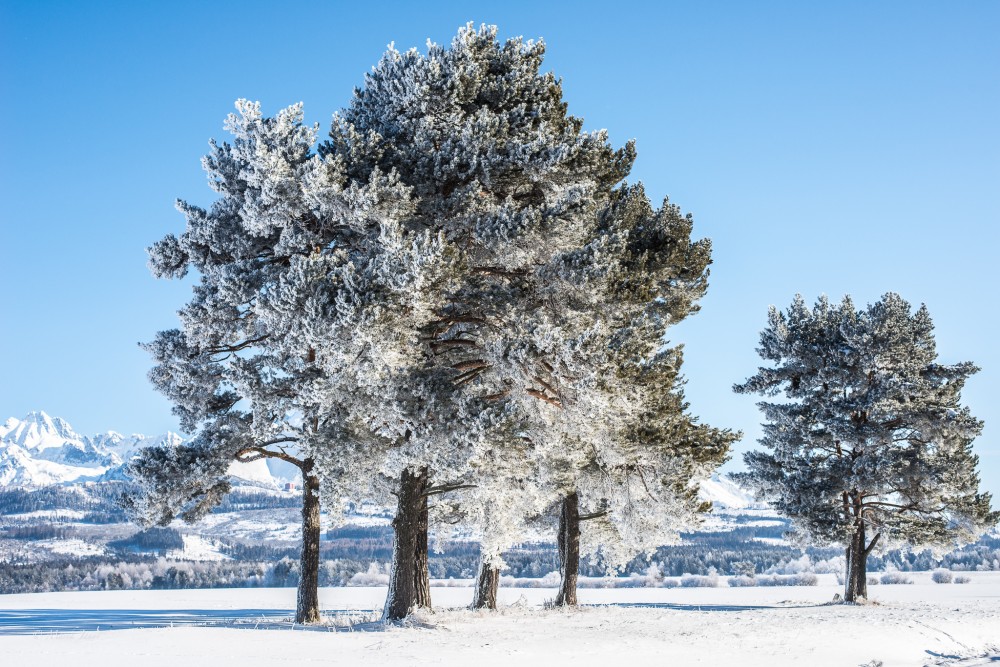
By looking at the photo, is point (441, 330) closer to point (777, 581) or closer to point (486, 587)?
point (486, 587)

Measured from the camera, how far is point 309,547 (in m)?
22.0

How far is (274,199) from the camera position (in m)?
16.9

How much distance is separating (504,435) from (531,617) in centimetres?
716

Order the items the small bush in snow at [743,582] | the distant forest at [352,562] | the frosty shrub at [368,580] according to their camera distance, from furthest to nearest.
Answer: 1. the distant forest at [352,562]
2. the frosty shrub at [368,580]
3. the small bush in snow at [743,582]

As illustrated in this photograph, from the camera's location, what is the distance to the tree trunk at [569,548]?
26.7 meters

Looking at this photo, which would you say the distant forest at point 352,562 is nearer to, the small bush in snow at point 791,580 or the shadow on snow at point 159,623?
the shadow on snow at point 159,623

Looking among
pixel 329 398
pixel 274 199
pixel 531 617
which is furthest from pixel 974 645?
pixel 274 199

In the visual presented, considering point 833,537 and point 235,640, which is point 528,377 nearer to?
point 235,640

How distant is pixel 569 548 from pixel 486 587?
3655mm

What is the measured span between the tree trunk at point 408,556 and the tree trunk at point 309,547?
3.62 meters

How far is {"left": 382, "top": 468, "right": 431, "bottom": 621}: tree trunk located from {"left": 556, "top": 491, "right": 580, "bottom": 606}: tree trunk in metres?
8.66

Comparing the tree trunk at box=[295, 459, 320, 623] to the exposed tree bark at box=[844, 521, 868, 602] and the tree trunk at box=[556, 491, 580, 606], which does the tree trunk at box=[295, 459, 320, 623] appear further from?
the exposed tree bark at box=[844, 521, 868, 602]

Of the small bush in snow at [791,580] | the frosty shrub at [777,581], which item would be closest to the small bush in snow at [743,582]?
the frosty shrub at [777,581]

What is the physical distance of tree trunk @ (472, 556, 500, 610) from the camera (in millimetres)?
24766
